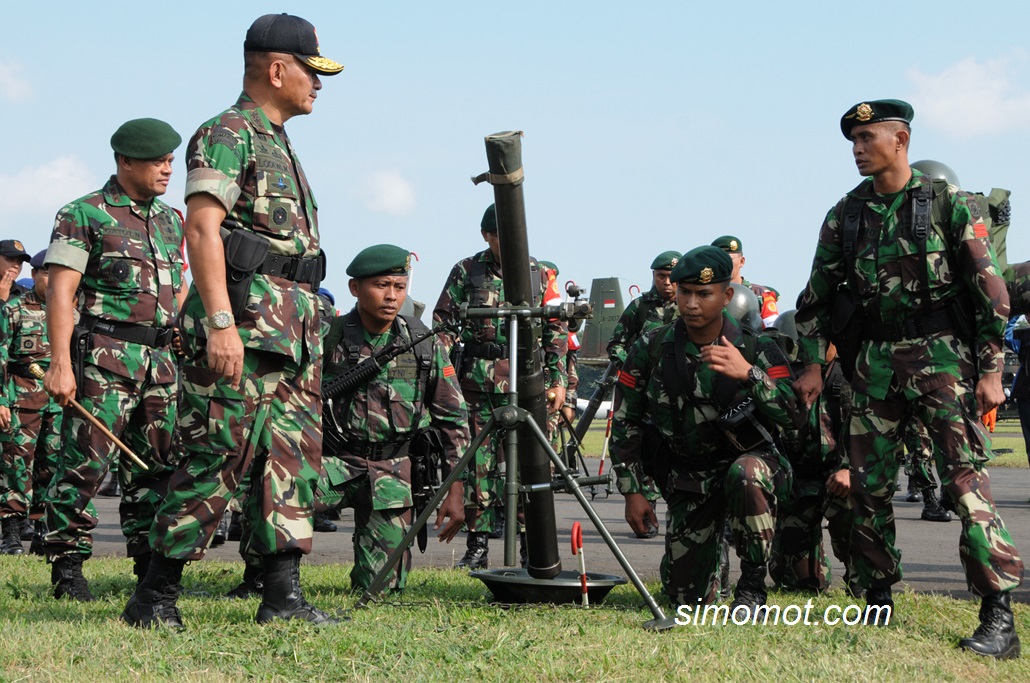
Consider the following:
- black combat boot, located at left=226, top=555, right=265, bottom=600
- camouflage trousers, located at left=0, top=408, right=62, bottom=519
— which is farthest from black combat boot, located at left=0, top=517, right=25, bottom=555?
black combat boot, located at left=226, top=555, right=265, bottom=600

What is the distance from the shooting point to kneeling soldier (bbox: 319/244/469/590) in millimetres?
6906

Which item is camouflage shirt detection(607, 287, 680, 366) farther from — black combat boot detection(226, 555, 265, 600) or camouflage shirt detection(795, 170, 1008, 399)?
black combat boot detection(226, 555, 265, 600)

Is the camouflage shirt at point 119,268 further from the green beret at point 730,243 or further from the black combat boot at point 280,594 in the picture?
the green beret at point 730,243

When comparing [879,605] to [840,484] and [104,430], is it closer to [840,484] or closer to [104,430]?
[840,484]

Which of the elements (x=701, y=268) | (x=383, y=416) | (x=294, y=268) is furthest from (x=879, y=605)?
(x=294, y=268)

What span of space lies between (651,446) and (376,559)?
5.45 ft

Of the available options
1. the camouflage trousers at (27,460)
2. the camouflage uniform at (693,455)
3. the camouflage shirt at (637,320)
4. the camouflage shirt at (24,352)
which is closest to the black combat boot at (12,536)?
the camouflage trousers at (27,460)

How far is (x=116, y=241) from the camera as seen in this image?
675 centimetres

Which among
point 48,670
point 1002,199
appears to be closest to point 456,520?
point 48,670

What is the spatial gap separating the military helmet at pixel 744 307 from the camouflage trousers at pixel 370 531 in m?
2.71

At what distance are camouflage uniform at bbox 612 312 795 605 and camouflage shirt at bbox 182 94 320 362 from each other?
6.34 feet

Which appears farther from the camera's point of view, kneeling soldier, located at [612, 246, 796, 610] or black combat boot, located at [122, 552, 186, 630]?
kneeling soldier, located at [612, 246, 796, 610]

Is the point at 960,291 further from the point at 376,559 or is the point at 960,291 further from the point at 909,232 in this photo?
the point at 376,559

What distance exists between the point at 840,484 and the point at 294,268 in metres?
3.23
